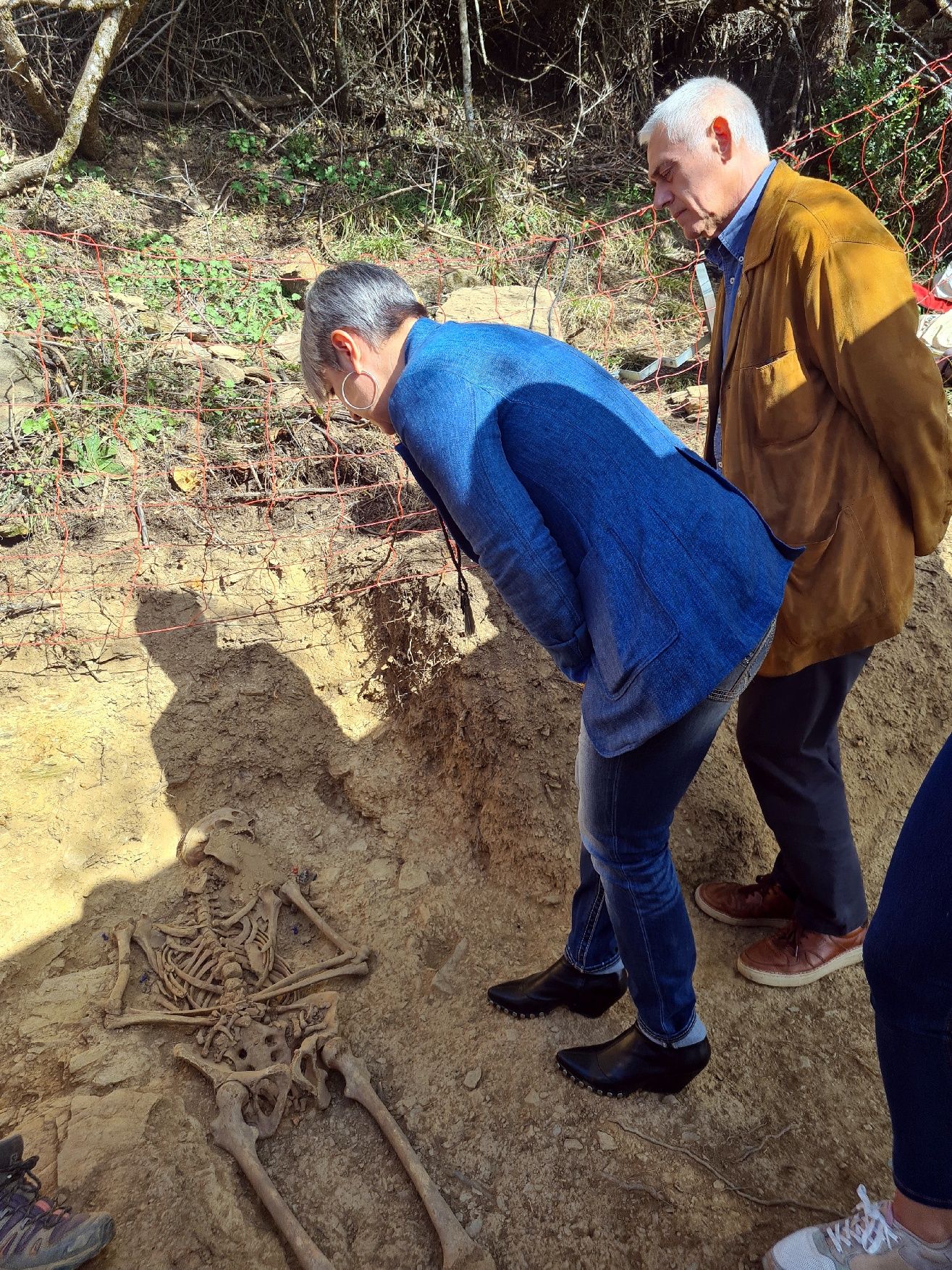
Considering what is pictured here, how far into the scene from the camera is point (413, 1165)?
6.73 ft

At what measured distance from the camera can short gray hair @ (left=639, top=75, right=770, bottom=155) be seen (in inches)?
74.2

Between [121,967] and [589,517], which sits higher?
[589,517]

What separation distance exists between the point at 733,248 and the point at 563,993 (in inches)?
80.8

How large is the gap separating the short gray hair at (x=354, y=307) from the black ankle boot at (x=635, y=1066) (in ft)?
5.80

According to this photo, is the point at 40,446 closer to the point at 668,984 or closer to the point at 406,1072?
the point at 406,1072

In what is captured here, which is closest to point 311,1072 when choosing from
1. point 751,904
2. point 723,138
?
point 751,904

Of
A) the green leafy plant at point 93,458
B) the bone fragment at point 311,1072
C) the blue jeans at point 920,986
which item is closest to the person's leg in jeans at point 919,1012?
the blue jeans at point 920,986

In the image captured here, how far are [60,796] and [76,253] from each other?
14.9 feet

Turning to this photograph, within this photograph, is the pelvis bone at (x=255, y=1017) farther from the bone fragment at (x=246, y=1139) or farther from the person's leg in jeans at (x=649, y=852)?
the person's leg in jeans at (x=649, y=852)

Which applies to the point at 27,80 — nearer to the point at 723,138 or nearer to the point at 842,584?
the point at 723,138

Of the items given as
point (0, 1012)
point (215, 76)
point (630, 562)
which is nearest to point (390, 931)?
point (0, 1012)

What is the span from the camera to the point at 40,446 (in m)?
4.22

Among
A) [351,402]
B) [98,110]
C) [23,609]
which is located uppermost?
[98,110]

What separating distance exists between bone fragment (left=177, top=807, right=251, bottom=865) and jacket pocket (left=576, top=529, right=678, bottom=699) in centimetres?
220
